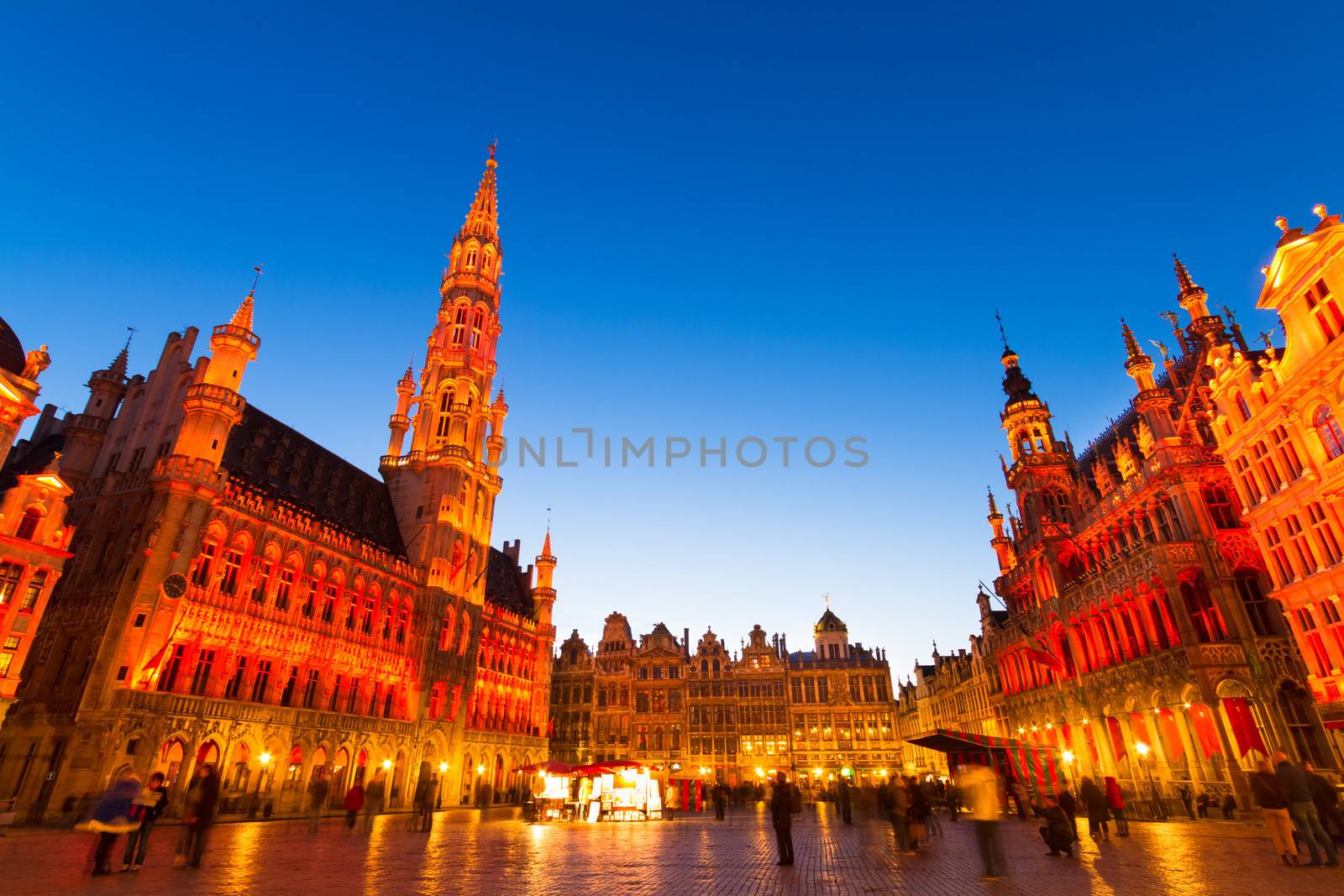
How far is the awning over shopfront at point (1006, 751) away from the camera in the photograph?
28.7 metres

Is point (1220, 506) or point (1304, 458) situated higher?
point (1220, 506)

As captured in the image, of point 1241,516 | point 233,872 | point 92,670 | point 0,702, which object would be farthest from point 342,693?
point 1241,516

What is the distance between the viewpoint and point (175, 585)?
3222 centimetres

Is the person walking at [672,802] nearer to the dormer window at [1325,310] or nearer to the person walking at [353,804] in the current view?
the person walking at [353,804]

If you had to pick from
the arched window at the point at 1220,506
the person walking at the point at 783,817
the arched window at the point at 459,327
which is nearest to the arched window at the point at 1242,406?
the arched window at the point at 1220,506

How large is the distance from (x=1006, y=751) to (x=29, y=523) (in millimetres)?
43726

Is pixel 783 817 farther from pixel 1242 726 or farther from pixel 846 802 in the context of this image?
pixel 1242 726

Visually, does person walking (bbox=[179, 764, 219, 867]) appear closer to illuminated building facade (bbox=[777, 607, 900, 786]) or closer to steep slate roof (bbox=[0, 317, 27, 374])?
steep slate roof (bbox=[0, 317, 27, 374])

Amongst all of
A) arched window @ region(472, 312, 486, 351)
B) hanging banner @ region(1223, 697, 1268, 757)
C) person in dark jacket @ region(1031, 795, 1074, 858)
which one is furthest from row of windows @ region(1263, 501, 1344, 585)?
arched window @ region(472, 312, 486, 351)

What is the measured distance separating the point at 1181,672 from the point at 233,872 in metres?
36.4

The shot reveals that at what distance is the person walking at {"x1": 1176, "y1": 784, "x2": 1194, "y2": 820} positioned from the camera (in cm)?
2936

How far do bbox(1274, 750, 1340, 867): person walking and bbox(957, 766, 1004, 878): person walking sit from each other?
16.3 ft

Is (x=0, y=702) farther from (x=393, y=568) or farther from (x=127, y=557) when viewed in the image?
(x=393, y=568)

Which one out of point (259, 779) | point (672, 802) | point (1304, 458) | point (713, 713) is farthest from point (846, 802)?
point (713, 713)
